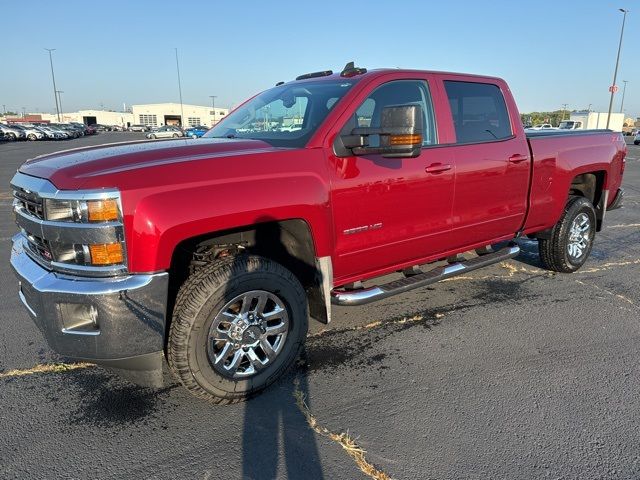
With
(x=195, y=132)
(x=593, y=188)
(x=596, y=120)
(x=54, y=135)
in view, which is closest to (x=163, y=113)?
(x=54, y=135)

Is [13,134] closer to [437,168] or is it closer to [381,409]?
[437,168]

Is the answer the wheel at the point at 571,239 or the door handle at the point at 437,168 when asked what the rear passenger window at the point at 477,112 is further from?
the wheel at the point at 571,239

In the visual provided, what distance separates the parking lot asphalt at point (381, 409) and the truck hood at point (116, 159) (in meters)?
1.41

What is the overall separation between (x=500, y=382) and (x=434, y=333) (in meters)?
0.81

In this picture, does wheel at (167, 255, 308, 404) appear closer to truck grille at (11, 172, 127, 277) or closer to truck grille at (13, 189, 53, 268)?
truck grille at (11, 172, 127, 277)

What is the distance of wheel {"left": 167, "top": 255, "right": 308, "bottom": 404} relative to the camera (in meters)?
2.69

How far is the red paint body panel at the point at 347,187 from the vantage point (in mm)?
2484

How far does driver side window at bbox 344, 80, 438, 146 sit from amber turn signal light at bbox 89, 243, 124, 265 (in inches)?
65.4

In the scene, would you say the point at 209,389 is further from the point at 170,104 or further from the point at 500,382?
the point at 170,104

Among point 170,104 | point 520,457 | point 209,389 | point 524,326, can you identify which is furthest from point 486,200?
point 170,104

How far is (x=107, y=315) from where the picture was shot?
7.93 ft

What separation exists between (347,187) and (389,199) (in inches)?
15.8

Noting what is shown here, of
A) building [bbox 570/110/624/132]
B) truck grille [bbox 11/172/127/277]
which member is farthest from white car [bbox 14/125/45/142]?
building [bbox 570/110/624/132]

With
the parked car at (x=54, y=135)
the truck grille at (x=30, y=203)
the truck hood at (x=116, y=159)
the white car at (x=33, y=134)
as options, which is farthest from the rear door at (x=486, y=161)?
the parked car at (x=54, y=135)
